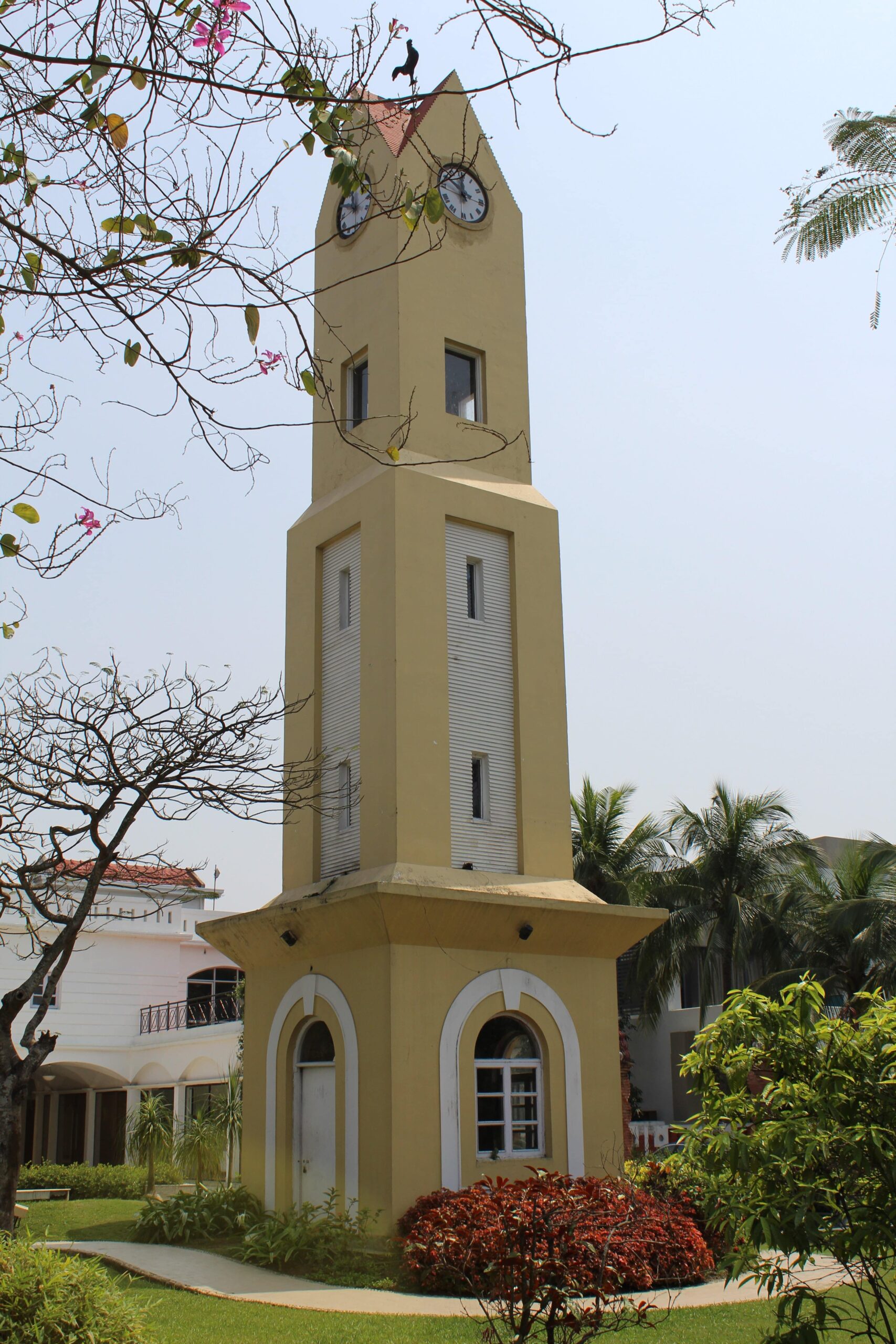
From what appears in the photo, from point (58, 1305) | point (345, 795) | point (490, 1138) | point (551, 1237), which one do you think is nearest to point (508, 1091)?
point (490, 1138)

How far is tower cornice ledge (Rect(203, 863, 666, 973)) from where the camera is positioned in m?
15.1

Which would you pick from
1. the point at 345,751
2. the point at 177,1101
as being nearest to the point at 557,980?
the point at 345,751

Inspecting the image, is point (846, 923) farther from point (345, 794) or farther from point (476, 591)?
point (345, 794)

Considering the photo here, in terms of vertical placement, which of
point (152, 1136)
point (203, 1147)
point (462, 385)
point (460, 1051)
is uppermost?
point (462, 385)

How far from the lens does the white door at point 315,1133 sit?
16.0 meters

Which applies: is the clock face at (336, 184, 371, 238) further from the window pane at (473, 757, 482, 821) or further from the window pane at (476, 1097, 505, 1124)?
the window pane at (476, 1097, 505, 1124)

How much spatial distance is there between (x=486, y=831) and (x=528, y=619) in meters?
3.27

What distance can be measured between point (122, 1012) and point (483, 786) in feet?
65.5

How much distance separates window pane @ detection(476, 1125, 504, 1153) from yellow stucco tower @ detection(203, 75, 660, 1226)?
3cm

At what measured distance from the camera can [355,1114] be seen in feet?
50.1

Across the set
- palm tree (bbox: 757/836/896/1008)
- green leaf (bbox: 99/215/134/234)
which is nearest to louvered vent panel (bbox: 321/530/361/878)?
green leaf (bbox: 99/215/134/234)

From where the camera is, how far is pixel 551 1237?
27.6 ft

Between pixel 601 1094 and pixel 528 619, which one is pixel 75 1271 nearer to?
pixel 601 1094

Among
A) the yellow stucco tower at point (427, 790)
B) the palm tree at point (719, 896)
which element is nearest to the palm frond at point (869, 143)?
the yellow stucco tower at point (427, 790)
